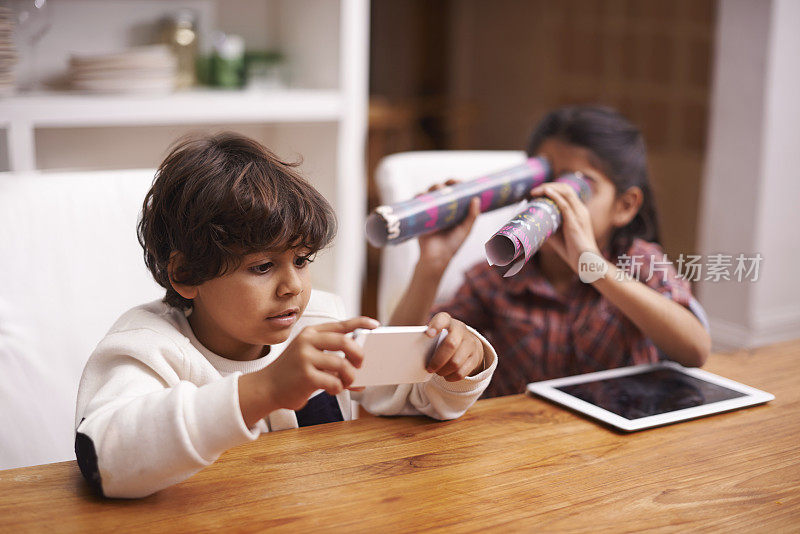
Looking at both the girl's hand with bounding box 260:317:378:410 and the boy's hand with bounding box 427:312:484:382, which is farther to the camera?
the boy's hand with bounding box 427:312:484:382

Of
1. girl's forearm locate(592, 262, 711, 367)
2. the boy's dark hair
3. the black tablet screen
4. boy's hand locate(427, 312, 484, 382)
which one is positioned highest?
the boy's dark hair

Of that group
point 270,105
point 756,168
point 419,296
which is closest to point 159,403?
point 419,296

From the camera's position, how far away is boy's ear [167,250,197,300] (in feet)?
2.76

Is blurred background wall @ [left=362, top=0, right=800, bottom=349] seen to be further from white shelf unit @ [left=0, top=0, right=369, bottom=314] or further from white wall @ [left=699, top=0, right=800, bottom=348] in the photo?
white shelf unit @ [left=0, top=0, right=369, bottom=314]

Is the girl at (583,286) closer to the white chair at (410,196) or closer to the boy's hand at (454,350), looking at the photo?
the white chair at (410,196)

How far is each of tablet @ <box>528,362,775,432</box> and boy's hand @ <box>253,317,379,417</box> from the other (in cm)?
41

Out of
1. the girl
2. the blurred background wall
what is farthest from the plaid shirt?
the blurred background wall

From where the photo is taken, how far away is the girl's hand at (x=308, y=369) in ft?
2.27

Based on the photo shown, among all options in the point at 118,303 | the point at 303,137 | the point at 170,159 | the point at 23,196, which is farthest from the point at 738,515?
the point at 303,137

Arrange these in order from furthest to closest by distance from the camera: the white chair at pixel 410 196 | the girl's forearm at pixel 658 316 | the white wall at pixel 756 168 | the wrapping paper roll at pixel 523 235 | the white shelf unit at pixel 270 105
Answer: the white wall at pixel 756 168
the white shelf unit at pixel 270 105
the white chair at pixel 410 196
the girl's forearm at pixel 658 316
the wrapping paper roll at pixel 523 235

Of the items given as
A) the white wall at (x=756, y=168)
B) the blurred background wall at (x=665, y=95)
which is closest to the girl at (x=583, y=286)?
the blurred background wall at (x=665, y=95)

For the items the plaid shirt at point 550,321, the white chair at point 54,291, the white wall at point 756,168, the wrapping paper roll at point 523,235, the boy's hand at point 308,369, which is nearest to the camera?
the boy's hand at point 308,369

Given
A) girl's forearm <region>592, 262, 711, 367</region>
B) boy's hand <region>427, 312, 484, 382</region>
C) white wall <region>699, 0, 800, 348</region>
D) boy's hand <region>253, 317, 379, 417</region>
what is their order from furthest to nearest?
white wall <region>699, 0, 800, 348</region> → girl's forearm <region>592, 262, 711, 367</region> → boy's hand <region>427, 312, 484, 382</region> → boy's hand <region>253, 317, 379, 417</region>

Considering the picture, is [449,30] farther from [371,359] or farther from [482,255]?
[371,359]
